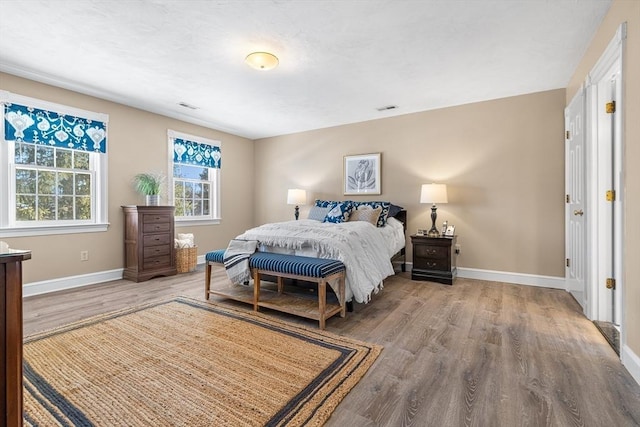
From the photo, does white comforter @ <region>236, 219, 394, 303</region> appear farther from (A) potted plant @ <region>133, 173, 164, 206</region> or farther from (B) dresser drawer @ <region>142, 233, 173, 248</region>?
(A) potted plant @ <region>133, 173, 164, 206</region>

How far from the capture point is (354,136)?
5.15 meters

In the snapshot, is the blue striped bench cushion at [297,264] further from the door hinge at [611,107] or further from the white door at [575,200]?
the door hinge at [611,107]

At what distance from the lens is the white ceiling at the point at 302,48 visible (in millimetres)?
2215

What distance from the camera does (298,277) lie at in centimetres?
257

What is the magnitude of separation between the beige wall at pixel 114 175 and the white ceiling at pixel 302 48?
0.19 meters

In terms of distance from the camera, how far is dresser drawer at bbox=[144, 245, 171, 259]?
407 cm

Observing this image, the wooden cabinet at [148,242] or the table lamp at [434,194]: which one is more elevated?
the table lamp at [434,194]

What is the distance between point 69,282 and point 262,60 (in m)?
3.51

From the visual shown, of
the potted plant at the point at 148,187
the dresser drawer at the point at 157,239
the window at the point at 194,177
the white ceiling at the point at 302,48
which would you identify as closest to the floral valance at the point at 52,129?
the white ceiling at the point at 302,48

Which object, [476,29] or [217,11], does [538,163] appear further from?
[217,11]

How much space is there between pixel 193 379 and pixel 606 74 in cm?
374

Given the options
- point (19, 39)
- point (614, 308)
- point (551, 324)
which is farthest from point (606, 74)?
point (19, 39)

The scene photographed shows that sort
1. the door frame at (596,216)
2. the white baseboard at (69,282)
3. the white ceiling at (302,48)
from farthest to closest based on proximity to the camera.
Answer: the white baseboard at (69,282) < the door frame at (596,216) < the white ceiling at (302,48)

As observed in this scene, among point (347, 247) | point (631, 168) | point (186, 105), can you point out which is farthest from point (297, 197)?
point (631, 168)
